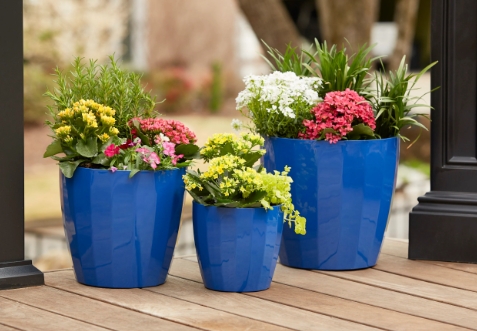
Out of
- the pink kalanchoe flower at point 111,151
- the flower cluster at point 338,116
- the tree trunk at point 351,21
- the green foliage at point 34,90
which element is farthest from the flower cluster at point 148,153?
the green foliage at point 34,90

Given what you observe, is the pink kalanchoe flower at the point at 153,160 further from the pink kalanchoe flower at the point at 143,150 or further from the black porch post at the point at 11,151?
the black porch post at the point at 11,151

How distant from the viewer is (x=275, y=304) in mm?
2646

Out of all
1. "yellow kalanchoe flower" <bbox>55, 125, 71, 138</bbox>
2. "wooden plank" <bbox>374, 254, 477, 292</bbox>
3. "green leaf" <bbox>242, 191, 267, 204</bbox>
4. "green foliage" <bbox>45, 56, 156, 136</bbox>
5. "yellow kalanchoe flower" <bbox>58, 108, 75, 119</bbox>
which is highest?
"green foliage" <bbox>45, 56, 156, 136</bbox>

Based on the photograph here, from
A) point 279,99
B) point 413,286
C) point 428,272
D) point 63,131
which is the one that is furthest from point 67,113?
point 428,272

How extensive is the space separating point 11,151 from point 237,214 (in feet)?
2.79

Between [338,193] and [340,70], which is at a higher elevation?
[340,70]

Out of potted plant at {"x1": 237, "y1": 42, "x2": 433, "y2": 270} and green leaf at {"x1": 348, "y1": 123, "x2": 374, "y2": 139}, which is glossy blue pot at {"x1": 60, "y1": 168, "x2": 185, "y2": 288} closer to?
potted plant at {"x1": 237, "y1": 42, "x2": 433, "y2": 270}

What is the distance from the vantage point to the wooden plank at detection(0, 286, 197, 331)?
2.43 metres

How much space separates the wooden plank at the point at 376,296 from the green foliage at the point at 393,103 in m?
0.58

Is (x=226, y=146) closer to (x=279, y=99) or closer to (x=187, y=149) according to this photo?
(x=187, y=149)

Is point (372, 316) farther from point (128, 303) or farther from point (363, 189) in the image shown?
point (128, 303)

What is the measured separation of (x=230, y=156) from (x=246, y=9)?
399 centimetres

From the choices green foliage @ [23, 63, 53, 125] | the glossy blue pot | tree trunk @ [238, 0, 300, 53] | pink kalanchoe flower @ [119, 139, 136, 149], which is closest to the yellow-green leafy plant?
the glossy blue pot

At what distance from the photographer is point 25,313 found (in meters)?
2.54
